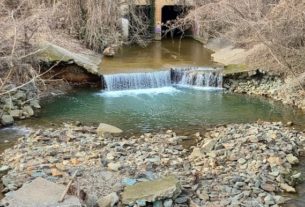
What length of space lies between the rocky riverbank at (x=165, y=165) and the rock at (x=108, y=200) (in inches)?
0.6

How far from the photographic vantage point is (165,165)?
352 inches

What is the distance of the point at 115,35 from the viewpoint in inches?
710

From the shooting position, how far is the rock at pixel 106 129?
36.6 ft

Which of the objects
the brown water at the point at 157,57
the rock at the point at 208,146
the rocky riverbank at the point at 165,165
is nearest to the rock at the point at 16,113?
the rocky riverbank at the point at 165,165

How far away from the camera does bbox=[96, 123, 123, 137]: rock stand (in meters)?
11.1

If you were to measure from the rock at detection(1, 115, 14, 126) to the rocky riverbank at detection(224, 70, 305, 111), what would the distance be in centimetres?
729

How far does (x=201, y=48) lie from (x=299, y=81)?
9.51 m

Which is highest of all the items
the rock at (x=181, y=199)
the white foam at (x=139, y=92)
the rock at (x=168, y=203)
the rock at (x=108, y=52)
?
the rock at (x=108, y=52)

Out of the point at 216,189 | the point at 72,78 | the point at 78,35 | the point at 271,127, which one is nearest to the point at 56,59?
the point at 72,78

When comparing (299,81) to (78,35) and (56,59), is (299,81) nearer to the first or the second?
(56,59)

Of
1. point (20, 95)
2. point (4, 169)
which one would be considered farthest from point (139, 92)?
point (4, 169)

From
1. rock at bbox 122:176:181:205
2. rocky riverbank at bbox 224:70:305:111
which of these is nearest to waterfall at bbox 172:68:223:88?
rocky riverbank at bbox 224:70:305:111

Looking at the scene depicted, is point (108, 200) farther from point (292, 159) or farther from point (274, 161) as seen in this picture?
point (292, 159)

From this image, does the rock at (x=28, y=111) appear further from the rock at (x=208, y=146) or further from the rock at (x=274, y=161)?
the rock at (x=274, y=161)
